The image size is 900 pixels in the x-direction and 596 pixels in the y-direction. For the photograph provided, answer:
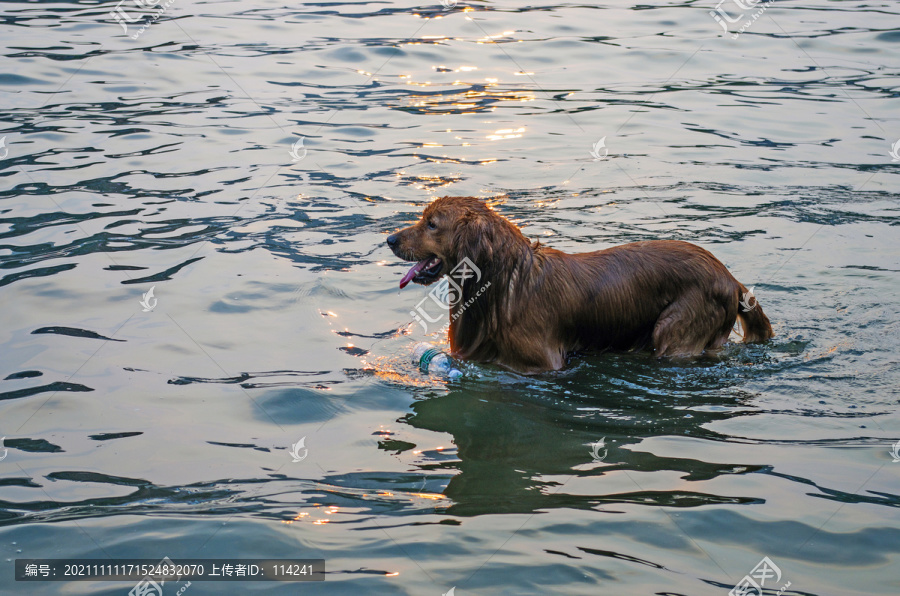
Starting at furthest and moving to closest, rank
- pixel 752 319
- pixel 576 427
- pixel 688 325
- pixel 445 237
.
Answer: pixel 752 319 → pixel 688 325 → pixel 445 237 → pixel 576 427

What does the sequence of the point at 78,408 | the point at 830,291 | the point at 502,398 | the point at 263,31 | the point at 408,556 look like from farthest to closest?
the point at 263,31
the point at 830,291
the point at 502,398
the point at 78,408
the point at 408,556

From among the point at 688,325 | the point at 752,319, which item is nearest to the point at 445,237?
the point at 688,325

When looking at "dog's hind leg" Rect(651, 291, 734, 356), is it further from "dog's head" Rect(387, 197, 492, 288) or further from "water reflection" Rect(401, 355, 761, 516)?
"dog's head" Rect(387, 197, 492, 288)

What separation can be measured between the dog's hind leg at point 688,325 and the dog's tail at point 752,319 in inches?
9.2

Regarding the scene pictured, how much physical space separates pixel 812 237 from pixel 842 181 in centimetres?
182

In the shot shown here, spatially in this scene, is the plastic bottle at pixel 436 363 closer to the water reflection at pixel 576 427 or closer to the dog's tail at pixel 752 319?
the water reflection at pixel 576 427

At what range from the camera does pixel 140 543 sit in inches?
183

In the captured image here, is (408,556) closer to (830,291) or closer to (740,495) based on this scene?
(740,495)

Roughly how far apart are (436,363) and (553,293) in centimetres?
109

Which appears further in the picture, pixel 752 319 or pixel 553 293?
pixel 752 319

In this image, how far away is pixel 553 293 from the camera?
720 centimetres

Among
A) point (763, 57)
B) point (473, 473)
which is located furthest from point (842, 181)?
point (473, 473)

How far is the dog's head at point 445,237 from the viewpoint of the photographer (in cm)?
701

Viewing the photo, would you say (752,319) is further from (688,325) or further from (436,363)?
(436,363)
